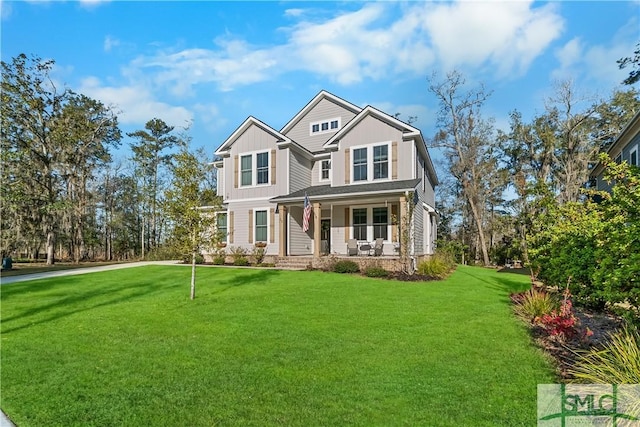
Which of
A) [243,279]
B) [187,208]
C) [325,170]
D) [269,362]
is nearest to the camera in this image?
[269,362]

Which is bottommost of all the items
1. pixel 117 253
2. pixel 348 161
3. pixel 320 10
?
pixel 117 253

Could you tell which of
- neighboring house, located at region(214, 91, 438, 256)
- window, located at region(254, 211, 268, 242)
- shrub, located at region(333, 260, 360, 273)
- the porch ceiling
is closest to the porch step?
neighboring house, located at region(214, 91, 438, 256)

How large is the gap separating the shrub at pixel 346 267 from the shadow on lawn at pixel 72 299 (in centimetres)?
650

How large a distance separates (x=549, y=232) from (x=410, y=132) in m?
7.98

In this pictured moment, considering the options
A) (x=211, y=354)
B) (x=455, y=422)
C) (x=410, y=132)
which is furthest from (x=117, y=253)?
(x=455, y=422)

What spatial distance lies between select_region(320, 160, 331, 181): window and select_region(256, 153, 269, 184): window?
321 cm

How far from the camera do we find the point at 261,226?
18625 mm

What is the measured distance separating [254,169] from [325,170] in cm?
403

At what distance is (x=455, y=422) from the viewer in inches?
123

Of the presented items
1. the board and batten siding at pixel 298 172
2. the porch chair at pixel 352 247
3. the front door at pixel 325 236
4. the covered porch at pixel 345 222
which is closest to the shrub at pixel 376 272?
the covered porch at pixel 345 222

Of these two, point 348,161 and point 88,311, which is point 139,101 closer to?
point 348,161

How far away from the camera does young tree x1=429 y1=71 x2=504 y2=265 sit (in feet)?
90.1

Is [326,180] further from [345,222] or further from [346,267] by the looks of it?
[346,267]

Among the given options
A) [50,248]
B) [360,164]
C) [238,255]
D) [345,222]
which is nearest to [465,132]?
[360,164]
